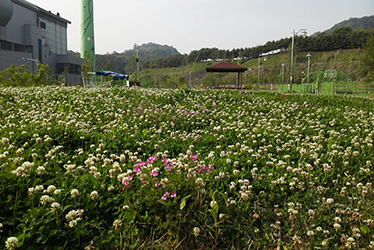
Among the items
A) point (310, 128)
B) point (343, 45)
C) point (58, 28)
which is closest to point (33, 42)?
point (58, 28)

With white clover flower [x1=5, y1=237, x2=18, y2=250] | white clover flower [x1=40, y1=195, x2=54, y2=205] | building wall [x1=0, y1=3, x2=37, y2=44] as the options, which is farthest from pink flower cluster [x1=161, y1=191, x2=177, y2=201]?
building wall [x1=0, y1=3, x2=37, y2=44]

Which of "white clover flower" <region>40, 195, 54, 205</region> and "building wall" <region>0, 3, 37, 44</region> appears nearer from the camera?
"white clover flower" <region>40, 195, 54, 205</region>

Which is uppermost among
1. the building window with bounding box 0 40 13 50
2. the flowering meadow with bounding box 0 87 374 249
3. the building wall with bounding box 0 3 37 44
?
the building wall with bounding box 0 3 37 44

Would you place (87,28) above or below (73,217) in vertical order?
above

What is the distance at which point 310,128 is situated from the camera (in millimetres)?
6230

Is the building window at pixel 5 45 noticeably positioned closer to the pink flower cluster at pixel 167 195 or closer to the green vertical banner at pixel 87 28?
the green vertical banner at pixel 87 28

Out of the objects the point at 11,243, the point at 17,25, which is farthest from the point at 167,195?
the point at 17,25

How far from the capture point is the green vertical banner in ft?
191

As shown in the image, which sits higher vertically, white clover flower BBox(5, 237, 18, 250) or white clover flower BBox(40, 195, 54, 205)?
white clover flower BBox(40, 195, 54, 205)

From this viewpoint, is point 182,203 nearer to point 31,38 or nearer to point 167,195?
point 167,195

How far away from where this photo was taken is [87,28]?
193 ft

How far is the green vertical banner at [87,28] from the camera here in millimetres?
58250

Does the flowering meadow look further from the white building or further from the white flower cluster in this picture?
the white building

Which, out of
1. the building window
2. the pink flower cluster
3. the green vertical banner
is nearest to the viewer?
the pink flower cluster
